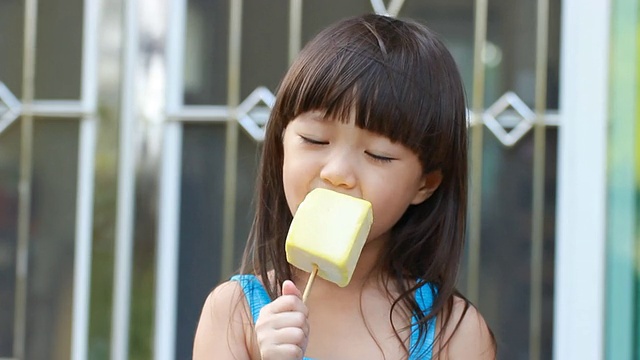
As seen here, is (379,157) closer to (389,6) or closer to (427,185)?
(427,185)

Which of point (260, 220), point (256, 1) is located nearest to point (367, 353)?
point (260, 220)

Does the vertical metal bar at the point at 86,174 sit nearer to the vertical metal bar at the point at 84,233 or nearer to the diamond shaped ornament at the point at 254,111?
the vertical metal bar at the point at 84,233

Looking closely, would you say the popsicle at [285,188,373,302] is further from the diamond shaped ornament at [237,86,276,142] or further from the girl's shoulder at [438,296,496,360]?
the diamond shaped ornament at [237,86,276,142]

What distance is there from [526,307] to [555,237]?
9.0 inches

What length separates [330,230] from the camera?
1.71 meters

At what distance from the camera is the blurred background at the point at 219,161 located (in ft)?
10.6

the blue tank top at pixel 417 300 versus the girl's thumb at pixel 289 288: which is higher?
the girl's thumb at pixel 289 288

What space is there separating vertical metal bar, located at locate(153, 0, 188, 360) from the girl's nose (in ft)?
5.67

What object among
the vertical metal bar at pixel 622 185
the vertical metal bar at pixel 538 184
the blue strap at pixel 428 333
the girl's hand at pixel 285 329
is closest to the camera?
the girl's hand at pixel 285 329

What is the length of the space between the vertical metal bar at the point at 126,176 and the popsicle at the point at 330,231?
1.76m

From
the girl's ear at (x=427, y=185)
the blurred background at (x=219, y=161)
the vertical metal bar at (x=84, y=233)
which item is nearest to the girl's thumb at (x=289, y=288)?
the girl's ear at (x=427, y=185)

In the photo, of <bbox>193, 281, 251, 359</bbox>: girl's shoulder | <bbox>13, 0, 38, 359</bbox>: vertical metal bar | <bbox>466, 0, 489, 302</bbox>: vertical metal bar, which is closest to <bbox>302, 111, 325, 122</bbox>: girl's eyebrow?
<bbox>193, 281, 251, 359</bbox>: girl's shoulder

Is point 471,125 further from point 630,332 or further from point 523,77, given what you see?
point 630,332

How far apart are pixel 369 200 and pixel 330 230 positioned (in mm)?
91
